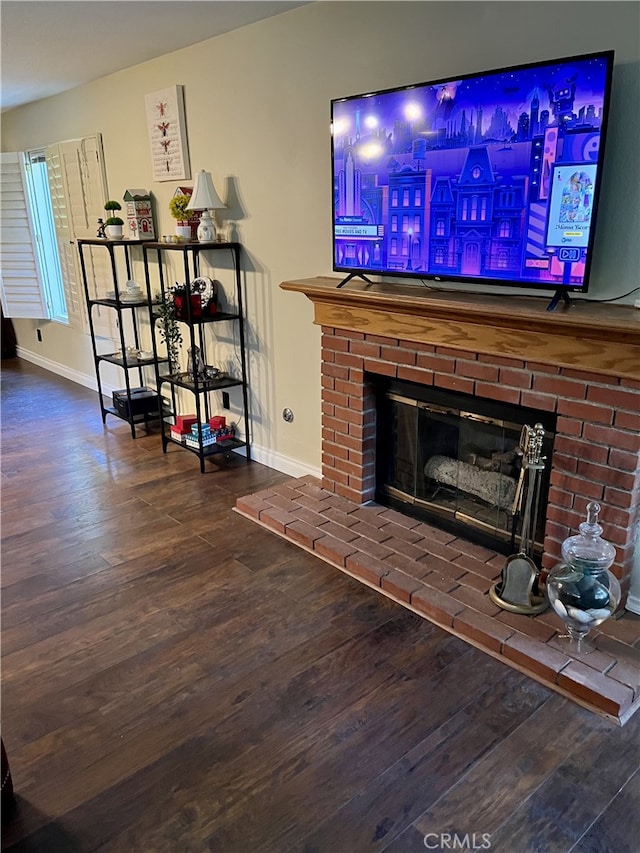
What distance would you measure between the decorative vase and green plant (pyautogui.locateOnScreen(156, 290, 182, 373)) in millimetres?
2533

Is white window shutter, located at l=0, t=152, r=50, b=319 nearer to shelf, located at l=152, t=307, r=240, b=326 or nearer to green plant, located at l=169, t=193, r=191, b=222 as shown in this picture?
green plant, located at l=169, t=193, r=191, b=222

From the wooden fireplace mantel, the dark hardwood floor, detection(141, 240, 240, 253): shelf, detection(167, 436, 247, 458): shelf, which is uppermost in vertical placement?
detection(141, 240, 240, 253): shelf

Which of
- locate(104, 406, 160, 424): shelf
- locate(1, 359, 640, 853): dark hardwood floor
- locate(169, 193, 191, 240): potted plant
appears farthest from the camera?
locate(104, 406, 160, 424): shelf

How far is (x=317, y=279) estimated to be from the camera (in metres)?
3.02

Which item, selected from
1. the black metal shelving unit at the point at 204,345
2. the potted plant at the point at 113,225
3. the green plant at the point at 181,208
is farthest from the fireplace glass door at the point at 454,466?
the potted plant at the point at 113,225

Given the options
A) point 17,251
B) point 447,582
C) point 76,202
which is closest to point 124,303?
point 76,202

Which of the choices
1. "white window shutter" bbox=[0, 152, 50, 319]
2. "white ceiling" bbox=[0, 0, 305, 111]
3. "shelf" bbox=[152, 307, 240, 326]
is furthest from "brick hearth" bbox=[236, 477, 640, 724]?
"white window shutter" bbox=[0, 152, 50, 319]

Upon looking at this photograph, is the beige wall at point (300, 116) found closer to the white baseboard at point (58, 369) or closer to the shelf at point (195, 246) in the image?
the shelf at point (195, 246)

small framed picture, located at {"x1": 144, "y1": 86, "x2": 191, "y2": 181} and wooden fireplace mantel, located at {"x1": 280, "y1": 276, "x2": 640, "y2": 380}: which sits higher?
small framed picture, located at {"x1": 144, "y1": 86, "x2": 191, "y2": 181}

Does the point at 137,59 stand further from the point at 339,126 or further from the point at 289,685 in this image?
the point at 289,685

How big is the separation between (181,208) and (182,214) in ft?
0.13

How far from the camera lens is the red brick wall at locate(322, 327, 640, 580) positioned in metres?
2.02

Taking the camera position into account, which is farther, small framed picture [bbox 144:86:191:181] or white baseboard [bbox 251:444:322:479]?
small framed picture [bbox 144:86:191:181]

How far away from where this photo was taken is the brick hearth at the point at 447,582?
6.30 feet
